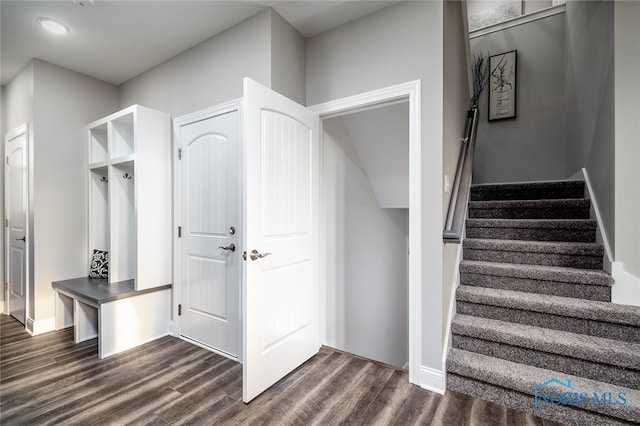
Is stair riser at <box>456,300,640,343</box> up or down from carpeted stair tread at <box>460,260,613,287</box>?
down

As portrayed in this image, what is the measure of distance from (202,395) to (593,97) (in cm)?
392

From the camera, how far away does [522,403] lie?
1.75 m

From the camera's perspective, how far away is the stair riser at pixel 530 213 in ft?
8.69

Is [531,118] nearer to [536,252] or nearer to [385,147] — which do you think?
[385,147]

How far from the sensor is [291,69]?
2410 mm

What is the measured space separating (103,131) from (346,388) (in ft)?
11.9

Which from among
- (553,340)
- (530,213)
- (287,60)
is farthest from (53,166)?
(530,213)

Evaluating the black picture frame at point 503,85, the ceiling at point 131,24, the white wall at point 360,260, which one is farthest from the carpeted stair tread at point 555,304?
the black picture frame at point 503,85

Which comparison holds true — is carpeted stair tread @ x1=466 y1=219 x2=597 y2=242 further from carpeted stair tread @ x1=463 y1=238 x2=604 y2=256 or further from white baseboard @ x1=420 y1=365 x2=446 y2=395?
white baseboard @ x1=420 y1=365 x2=446 y2=395

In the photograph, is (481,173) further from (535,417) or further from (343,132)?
(535,417)

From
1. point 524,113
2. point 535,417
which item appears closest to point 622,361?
point 535,417

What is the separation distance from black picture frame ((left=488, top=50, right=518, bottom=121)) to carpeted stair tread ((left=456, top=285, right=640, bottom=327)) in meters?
2.98

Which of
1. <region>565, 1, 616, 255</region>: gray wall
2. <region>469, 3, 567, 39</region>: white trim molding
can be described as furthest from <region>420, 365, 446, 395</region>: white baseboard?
<region>469, 3, 567, 39</region>: white trim molding

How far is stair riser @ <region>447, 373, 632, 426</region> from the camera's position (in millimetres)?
1597
